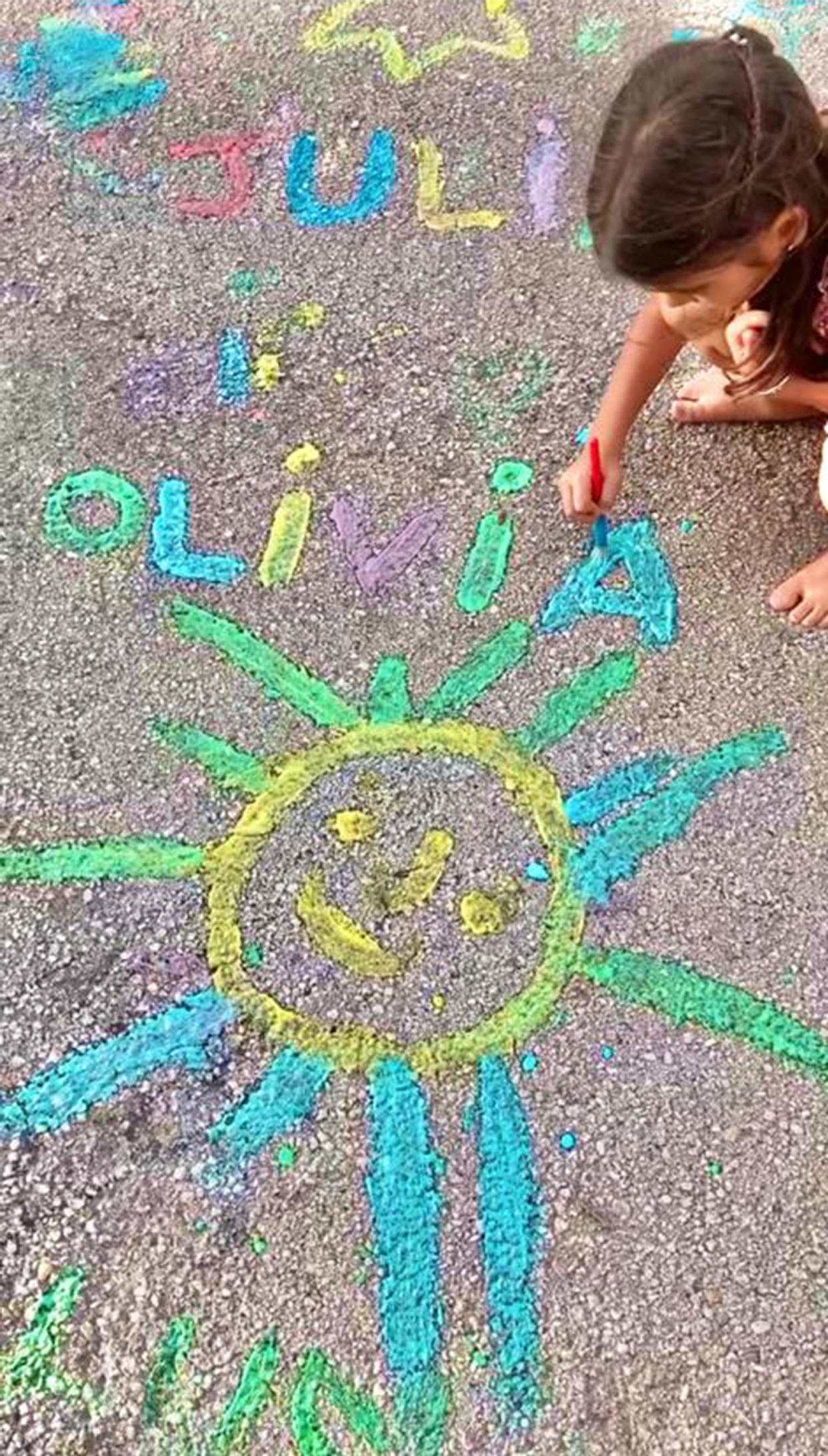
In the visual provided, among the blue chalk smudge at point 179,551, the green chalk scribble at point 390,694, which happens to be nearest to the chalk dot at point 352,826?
the green chalk scribble at point 390,694

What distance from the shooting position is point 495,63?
2291 mm

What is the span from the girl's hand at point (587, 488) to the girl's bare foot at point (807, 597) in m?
0.23

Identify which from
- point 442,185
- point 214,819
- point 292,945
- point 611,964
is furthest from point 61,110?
point 611,964

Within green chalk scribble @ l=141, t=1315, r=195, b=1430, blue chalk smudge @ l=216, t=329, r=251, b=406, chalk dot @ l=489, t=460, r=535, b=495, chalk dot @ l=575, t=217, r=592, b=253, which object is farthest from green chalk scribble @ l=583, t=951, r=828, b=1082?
chalk dot @ l=575, t=217, r=592, b=253

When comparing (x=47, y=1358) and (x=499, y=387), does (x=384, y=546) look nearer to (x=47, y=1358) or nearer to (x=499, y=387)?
(x=499, y=387)

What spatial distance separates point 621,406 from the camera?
67.6 inches

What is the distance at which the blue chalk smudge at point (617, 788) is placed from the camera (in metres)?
1.54

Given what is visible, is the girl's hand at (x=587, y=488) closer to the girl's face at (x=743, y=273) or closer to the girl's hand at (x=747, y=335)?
the girl's hand at (x=747, y=335)

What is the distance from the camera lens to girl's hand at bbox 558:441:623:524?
1728 mm

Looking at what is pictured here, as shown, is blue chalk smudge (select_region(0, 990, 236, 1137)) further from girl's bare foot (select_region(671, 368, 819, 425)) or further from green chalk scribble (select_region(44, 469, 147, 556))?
girl's bare foot (select_region(671, 368, 819, 425))

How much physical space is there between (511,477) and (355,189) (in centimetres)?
63

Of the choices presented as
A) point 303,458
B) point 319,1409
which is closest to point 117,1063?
point 319,1409

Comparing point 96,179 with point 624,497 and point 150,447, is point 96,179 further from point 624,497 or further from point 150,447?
point 624,497

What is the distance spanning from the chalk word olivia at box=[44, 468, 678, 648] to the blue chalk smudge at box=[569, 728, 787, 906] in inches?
6.6
